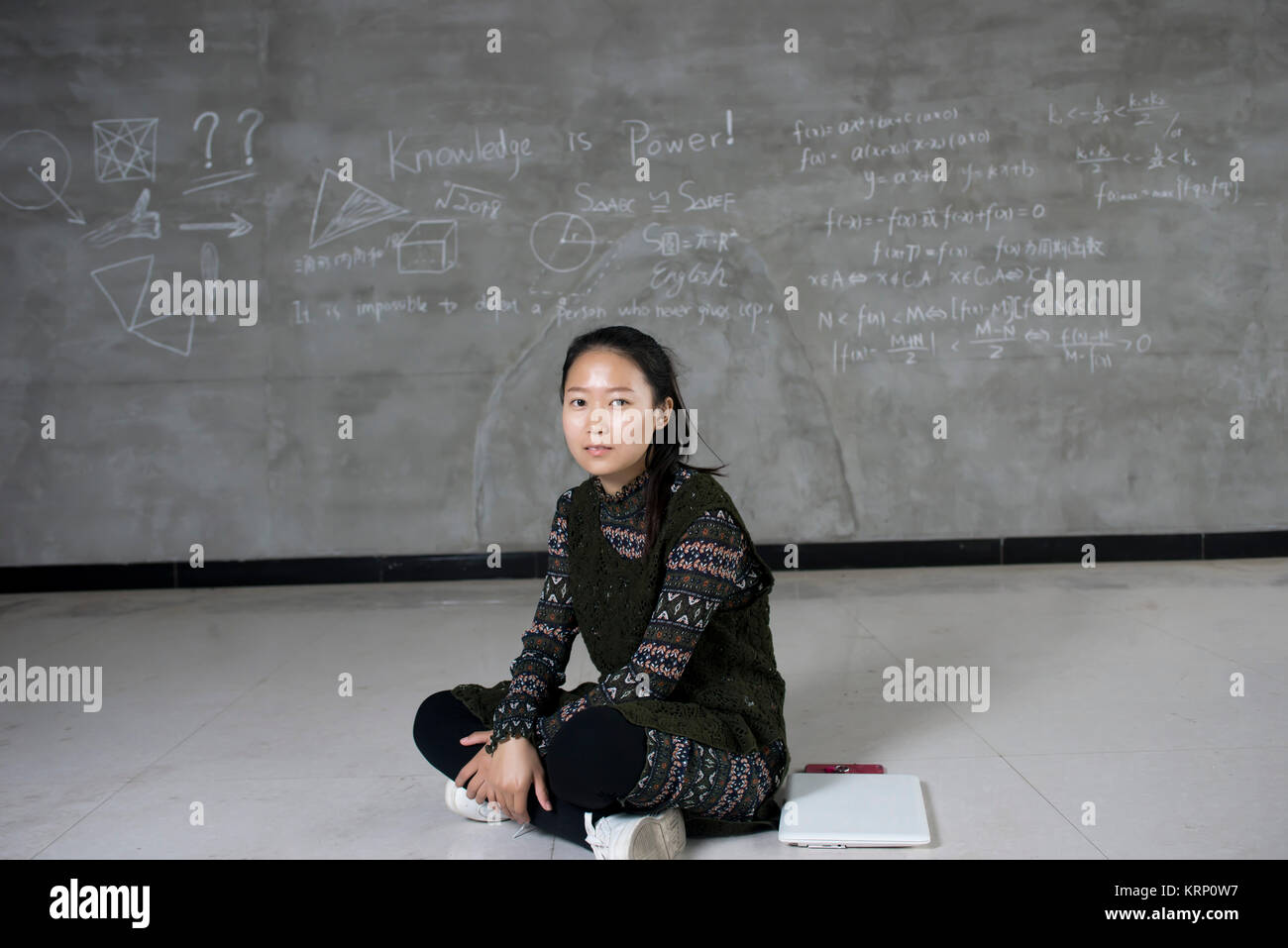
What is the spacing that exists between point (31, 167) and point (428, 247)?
1607mm

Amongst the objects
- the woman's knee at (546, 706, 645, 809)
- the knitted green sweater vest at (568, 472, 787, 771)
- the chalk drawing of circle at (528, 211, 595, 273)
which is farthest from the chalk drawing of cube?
the woman's knee at (546, 706, 645, 809)

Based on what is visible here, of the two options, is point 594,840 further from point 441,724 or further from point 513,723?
point 441,724

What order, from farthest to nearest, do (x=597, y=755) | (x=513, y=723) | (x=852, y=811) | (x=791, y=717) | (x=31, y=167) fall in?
(x=31, y=167), (x=791, y=717), (x=852, y=811), (x=513, y=723), (x=597, y=755)

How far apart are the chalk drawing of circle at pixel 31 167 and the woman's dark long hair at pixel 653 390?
11.6 feet

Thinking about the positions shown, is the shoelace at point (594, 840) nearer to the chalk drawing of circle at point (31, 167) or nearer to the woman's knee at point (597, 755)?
the woman's knee at point (597, 755)

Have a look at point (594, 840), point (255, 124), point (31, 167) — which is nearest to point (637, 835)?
point (594, 840)

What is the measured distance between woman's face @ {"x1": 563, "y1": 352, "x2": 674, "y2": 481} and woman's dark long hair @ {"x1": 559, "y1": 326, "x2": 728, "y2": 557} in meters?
0.02

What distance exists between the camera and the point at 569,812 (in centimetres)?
158

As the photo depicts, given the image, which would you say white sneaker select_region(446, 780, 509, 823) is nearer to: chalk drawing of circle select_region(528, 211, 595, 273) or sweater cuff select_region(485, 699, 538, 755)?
sweater cuff select_region(485, 699, 538, 755)

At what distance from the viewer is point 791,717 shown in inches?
90.8

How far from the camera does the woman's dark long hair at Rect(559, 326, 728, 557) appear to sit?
1.61 meters

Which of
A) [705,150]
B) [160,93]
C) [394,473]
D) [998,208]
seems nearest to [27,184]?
[160,93]
